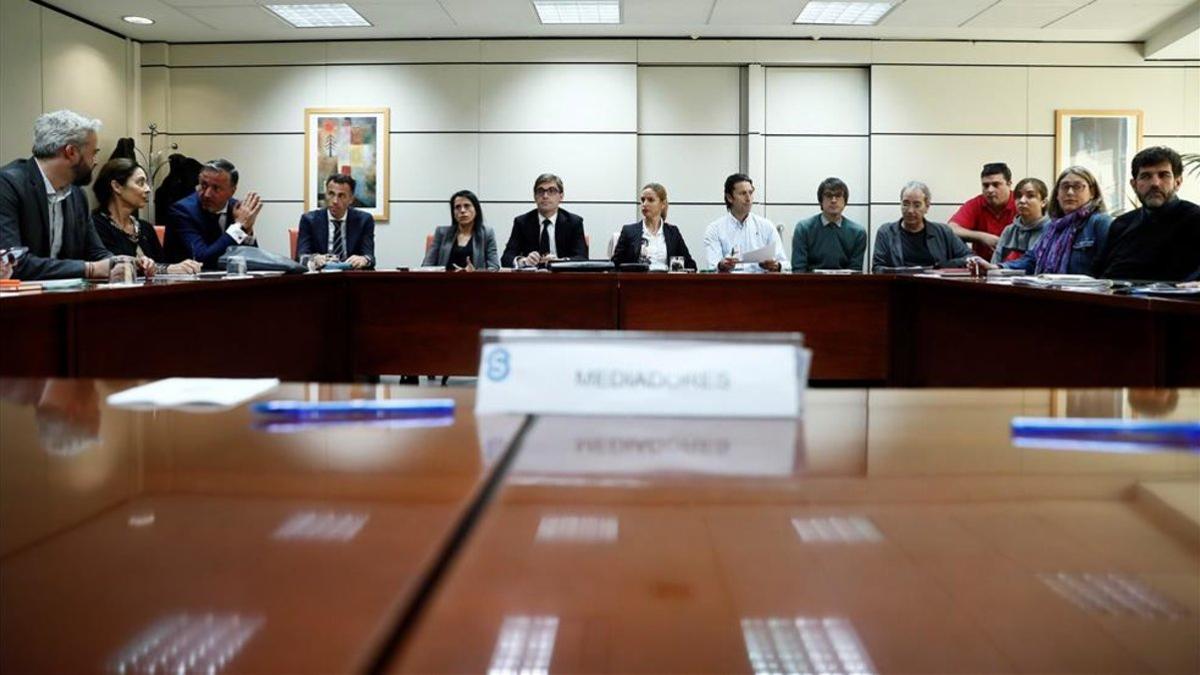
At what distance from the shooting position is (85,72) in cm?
695

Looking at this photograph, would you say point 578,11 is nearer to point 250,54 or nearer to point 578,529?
point 250,54

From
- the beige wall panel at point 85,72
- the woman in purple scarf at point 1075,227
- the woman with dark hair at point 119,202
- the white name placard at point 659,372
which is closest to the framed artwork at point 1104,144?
the woman in purple scarf at point 1075,227

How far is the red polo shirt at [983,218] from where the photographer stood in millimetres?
6441

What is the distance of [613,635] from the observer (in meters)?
0.36

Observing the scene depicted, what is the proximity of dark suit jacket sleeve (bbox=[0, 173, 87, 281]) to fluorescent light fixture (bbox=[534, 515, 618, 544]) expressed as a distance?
11.1 feet

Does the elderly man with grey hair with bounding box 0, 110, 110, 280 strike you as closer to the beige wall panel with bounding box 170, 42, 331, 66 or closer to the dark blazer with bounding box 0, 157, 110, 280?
the dark blazer with bounding box 0, 157, 110, 280

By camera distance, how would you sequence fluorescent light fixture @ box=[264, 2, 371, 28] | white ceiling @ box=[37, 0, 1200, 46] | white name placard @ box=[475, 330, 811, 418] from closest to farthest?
white name placard @ box=[475, 330, 811, 418] → white ceiling @ box=[37, 0, 1200, 46] → fluorescent light fixture @ box=[264, 2, 371, 28]

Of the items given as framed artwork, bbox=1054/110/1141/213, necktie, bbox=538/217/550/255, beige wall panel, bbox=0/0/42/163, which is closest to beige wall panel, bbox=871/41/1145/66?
framed artwork, bbox=1054/110/1141/213

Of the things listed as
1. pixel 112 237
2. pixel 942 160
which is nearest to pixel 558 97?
pixel 942 160

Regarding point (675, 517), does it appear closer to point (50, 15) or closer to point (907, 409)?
point (907, 409)

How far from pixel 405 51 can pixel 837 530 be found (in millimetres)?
7590

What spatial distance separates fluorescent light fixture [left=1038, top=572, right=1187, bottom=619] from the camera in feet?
1.28

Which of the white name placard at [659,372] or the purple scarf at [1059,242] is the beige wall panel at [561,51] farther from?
the white name placard at [659,372]

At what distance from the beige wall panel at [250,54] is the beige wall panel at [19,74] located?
1253 mm
